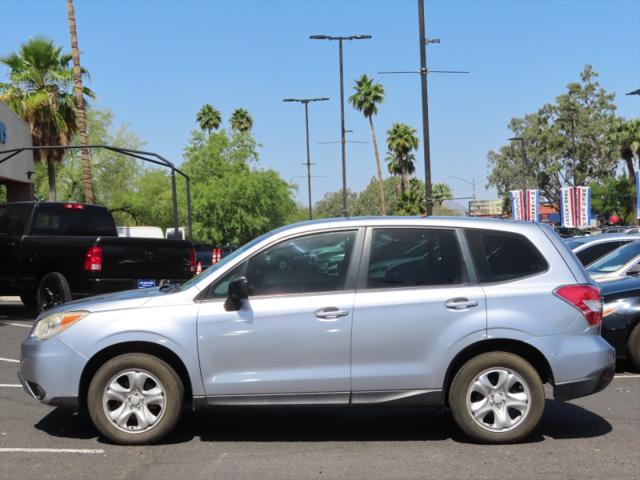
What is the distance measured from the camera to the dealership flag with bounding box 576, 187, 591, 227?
3541cm

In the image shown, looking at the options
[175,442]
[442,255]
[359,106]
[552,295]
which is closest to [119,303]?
[175,442]

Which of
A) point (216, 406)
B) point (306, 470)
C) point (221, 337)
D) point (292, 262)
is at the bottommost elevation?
point (306, 470)

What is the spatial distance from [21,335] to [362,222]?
26.8 ft

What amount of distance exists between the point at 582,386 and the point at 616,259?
5.30m

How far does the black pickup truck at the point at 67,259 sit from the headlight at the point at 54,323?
19.4 ft

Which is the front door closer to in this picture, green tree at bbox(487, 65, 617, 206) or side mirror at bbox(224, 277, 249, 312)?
side mirror at bbox(224, 277, 249, 312)

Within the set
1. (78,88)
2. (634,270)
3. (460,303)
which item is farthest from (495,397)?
(78,88)

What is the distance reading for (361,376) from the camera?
17.9 feet

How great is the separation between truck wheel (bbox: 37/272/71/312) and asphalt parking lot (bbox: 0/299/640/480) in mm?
4698

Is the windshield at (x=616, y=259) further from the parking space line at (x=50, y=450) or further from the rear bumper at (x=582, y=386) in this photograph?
the parking space line at (x=50, y=450)

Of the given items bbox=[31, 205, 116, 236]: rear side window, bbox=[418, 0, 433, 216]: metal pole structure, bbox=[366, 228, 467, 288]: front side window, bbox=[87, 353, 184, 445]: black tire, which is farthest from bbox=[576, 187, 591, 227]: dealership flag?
bbox=[87, 353, 184, 445]: black tire

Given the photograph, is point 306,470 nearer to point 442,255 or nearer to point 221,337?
point 221,337

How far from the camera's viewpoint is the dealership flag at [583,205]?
1394 inches

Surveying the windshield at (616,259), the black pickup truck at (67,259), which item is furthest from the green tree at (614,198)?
the black pickup truck at (67,259)
